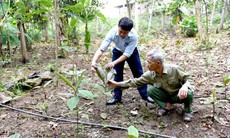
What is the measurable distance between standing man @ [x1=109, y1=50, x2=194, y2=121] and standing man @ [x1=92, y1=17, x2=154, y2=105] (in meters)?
0.33

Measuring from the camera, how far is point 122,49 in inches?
119

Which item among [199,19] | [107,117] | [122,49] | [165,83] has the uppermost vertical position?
[199,19]

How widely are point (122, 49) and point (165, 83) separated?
717 mm

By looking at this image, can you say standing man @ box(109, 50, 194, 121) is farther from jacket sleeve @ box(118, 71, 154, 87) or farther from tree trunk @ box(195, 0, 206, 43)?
tree trunk @ box(195, 0, 206, 43)

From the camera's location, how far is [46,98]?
3.33m

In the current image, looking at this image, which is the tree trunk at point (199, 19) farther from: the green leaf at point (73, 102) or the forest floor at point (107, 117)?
the green leaf at point (73, 102)

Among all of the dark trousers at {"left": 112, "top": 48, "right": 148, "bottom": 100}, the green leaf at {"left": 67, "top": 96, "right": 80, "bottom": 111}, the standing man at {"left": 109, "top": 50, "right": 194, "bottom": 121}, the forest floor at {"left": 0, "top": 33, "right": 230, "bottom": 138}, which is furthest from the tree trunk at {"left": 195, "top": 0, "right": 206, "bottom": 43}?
the green leaf at {"left": 67, "top": 96, "right": 80, "bottom": 111}

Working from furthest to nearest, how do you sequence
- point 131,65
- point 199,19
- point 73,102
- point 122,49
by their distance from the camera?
point 199,19 → point 131,65 → point 122,49 → point 73,102

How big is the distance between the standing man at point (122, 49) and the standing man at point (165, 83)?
Result: 0.33m

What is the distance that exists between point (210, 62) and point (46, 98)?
11.1ft

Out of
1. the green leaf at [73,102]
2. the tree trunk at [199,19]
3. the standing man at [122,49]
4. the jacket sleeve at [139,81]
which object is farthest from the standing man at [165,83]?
the tree trunk at [199,19]

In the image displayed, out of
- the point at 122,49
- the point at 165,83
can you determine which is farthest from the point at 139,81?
the point at 122,49

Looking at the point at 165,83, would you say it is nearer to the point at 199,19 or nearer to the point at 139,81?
the point at 139,81

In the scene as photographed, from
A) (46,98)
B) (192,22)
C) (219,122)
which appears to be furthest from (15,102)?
(192,22)
